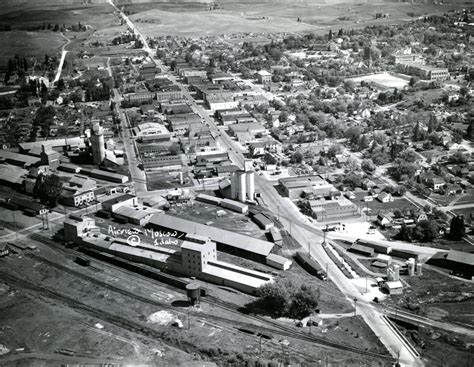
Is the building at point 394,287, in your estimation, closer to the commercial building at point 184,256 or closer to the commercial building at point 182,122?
the commercial building at point 184,256

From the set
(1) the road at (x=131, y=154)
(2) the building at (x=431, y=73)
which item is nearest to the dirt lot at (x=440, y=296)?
(1) the road at (x=131, y=154)

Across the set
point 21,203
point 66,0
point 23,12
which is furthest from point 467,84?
point 66,0

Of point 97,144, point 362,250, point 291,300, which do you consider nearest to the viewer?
point 291,300

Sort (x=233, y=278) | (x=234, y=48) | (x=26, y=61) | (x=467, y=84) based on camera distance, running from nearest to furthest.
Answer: (x=233, y=278) → (x=467, y=84) → (x=26, y=61) → (x=234, y=48)

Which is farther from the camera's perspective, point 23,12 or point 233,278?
point 23,12

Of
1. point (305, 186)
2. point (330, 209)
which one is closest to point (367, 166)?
point (305, 186)

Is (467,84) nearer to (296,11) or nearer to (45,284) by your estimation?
(45,284)

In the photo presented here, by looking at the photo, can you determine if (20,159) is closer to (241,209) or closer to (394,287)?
(241,209)
